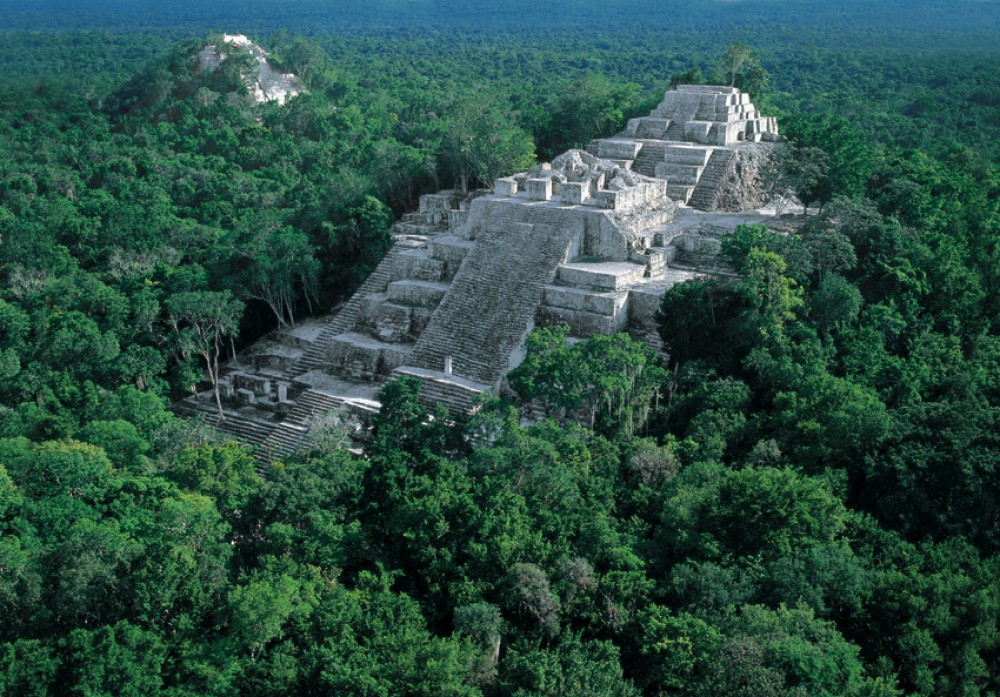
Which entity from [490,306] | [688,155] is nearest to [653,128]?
[688,155]

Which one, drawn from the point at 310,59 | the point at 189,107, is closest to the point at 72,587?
the point at 189,107

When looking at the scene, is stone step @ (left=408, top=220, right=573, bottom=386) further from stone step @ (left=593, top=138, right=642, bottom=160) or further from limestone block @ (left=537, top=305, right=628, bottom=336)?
stone step @ (left=593, top=138, right=642, bottom=160)

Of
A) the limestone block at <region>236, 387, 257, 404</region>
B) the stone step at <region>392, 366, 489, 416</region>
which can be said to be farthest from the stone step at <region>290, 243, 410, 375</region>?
the stone step at <region>392, 366, 489, 416</region>

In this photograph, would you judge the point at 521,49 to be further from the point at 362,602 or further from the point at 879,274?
the point at 362,602

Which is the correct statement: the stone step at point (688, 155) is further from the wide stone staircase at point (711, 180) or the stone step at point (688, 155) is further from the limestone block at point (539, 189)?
the limestone block at point (539, 189)

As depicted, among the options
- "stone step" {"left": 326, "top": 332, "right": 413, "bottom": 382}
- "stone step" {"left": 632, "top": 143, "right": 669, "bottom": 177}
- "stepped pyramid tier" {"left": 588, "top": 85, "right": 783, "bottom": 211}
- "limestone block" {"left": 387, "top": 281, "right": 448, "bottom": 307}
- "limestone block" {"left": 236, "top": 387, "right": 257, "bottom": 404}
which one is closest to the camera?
"stone step" {"left": 326, "top": 332, "right": 413, "bottom": 382}

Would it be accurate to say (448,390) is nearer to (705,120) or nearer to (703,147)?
(703,147)
